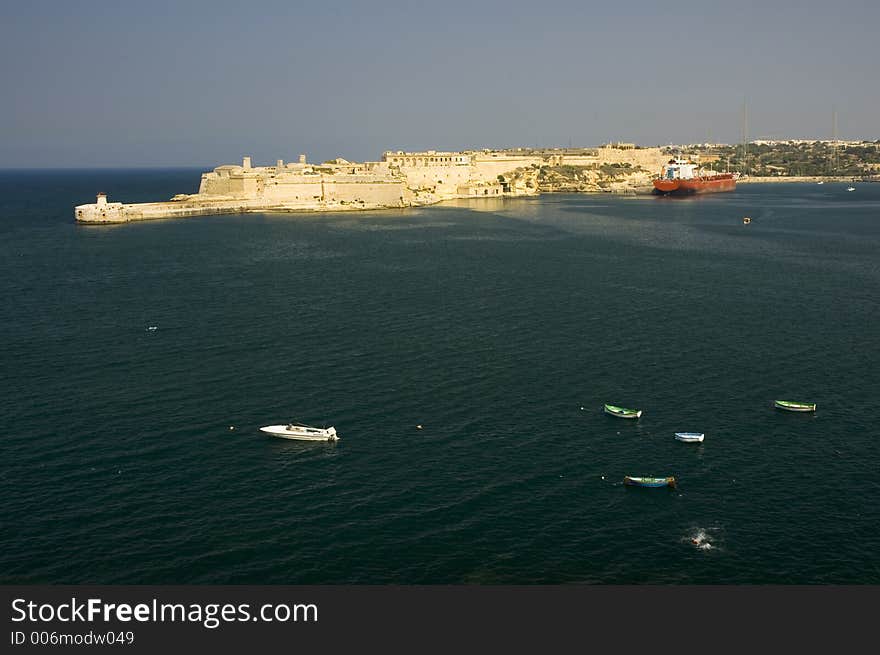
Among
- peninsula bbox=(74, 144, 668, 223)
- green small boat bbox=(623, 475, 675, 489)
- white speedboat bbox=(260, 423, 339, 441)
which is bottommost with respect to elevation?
green small boat bbox=(623, 475, 675, 489)

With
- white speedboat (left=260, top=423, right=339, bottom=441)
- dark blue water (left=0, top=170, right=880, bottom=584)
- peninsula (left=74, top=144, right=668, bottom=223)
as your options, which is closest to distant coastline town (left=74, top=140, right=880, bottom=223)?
peninsula (left=74, top=144, right=668, bottom=223)

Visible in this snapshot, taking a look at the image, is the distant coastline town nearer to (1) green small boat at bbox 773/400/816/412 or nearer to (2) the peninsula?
(2) the peninsula

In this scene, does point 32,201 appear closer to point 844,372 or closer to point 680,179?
point 680,179

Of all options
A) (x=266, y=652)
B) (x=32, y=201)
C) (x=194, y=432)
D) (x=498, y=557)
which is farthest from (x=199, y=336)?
(x=32, y=201)

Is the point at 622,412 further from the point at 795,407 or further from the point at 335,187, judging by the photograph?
the point at 335,187

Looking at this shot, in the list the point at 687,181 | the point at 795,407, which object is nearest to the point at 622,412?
the point at 795,407
